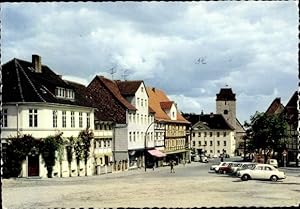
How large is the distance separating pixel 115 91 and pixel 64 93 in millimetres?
16781

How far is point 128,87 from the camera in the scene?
194 feet

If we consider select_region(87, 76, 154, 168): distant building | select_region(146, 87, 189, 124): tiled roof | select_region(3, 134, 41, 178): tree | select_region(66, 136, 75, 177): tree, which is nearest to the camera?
select_region(3, 134, 41, 178): tree

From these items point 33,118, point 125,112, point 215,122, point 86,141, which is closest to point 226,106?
point 215,122

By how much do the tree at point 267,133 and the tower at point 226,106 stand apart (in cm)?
4583

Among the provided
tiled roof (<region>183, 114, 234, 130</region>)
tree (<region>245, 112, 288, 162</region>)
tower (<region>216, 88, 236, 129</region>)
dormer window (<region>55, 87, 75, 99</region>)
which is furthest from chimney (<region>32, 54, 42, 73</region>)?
tiled roof (<region>183, 114, 234, 130</region>)

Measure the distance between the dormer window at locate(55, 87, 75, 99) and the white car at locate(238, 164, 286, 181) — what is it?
48.1 feet

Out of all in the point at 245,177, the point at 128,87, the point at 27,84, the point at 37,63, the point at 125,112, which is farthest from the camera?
the point at 128,87

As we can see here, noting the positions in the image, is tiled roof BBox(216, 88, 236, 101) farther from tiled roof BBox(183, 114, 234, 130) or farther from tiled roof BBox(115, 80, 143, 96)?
tiled roof BBox(115, 80, 143, 96)

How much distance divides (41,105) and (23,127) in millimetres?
1979

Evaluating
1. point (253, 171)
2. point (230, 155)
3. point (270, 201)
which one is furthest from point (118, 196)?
point (230, 155)

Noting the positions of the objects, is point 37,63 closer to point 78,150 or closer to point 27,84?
point 27,84

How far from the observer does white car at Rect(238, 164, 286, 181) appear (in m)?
33.1

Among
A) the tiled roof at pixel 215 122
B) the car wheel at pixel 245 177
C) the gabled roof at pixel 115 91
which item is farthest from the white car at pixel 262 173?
the tiled roof at pixel 215 122

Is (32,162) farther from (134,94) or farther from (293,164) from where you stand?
(293,164)
